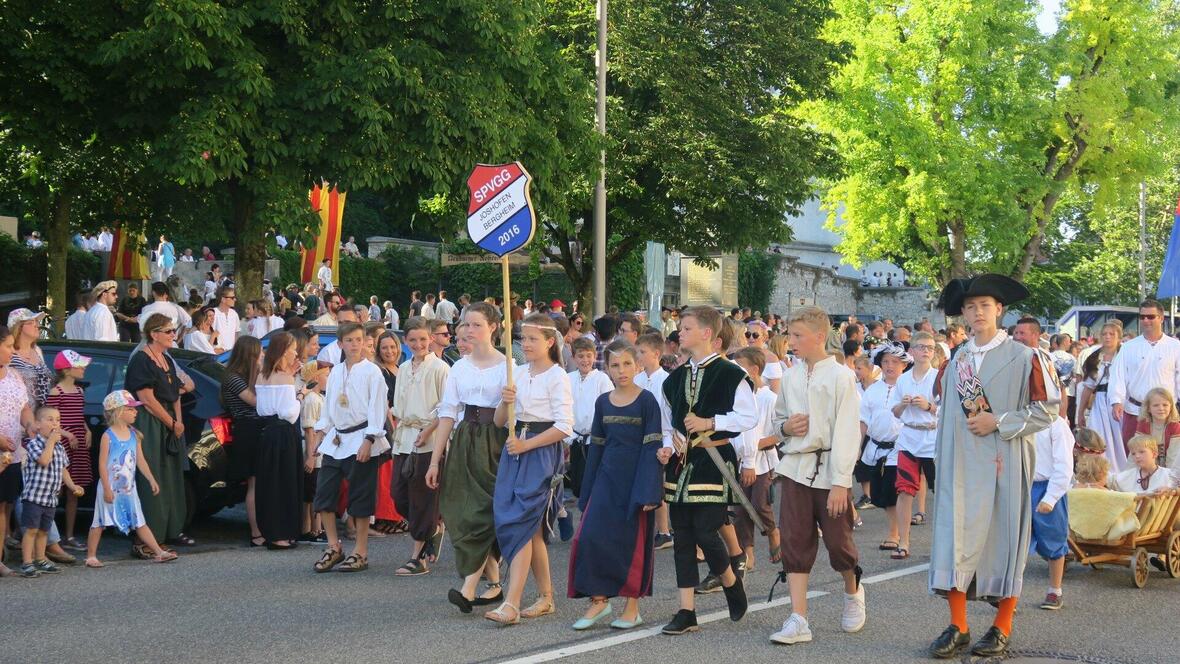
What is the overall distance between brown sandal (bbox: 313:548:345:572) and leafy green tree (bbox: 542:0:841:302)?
1721 centimetres

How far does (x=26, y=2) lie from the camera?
1830 centimetres

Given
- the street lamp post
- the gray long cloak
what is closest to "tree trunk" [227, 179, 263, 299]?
the street lamp post

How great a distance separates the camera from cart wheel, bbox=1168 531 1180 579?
31.9 feet

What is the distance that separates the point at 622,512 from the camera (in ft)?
25.3

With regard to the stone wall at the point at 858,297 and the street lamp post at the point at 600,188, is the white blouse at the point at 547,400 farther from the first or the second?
the stone wall at the point at 858,297

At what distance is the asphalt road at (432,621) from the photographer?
7.12m

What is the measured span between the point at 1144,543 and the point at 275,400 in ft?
21.6

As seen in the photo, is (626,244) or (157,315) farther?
(626,244)

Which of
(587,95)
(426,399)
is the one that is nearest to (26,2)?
(587,95)

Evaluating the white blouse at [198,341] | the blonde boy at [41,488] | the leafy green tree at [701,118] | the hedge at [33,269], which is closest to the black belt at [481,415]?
the blonde boy at [41,488]

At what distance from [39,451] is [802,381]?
5.52 m

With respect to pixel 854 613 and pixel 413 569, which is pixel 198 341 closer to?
pixel 413 569

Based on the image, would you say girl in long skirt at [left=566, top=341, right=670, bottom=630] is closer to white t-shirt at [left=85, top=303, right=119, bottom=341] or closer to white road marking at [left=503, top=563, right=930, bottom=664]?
white road marking at [left=503, top=563, right=930, bottom=664]

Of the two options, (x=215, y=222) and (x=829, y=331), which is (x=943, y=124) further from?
(x=829, y=331)
